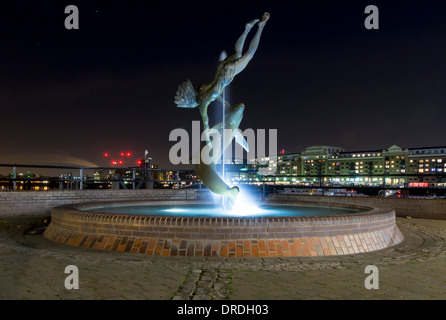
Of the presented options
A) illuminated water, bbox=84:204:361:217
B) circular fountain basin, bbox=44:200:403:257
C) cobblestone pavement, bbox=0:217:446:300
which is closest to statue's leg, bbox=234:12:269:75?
illuminated water, bbox=84:204:361:217

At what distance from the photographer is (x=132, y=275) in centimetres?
494

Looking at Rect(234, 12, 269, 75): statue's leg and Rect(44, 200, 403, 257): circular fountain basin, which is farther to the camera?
Rect(234, 12, 269, 75): statue's leg

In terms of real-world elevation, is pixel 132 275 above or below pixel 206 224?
below

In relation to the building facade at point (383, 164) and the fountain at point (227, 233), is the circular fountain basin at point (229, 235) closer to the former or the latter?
the fountain at point (227, 233)

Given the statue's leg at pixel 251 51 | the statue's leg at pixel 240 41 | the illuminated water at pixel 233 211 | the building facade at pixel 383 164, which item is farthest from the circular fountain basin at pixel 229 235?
the building facade at pixel 383 164

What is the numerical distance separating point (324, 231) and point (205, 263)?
95.2 inches

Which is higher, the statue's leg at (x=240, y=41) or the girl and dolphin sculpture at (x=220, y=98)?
the statue's leg at (x=240, y=41)

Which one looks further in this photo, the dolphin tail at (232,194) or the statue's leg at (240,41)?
the statue's leg at (240,41)

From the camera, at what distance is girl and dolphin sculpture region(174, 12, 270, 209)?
10.1m

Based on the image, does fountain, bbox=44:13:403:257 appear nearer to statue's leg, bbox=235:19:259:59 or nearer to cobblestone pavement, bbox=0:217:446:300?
cobblestone pavement, bbox=0:217:446:300

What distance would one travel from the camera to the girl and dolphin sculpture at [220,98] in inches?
400

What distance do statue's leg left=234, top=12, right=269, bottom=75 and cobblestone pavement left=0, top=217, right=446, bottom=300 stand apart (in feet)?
19.6

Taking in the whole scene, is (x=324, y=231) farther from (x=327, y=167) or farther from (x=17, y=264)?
(x=327, y=167)
